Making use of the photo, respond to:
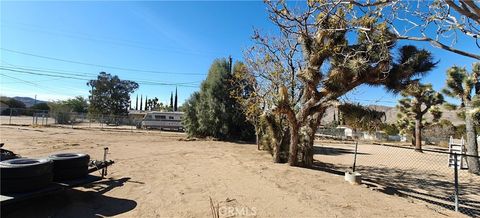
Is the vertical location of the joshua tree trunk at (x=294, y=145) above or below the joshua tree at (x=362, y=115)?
below

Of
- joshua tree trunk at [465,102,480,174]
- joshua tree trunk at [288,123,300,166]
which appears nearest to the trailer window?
joshua tree trunk at [288,123,300,166]

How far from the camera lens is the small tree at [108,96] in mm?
A: 59719

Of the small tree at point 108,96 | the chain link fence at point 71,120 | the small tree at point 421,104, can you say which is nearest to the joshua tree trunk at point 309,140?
the small tree at point 421,104

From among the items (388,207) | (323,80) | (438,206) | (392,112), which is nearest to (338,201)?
(388,207)

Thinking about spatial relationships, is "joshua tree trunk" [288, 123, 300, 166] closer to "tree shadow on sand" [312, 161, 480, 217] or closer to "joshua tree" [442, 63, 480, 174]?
"tree shadow on sand" [312, 161, 480, 217]

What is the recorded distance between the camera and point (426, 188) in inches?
359

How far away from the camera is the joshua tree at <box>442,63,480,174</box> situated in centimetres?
1373

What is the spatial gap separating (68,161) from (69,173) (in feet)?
0.70

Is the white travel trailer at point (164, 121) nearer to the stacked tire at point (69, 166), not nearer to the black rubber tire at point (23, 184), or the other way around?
the stacked tire at point (69, 166)

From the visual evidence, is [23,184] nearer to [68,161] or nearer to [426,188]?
[68,161]

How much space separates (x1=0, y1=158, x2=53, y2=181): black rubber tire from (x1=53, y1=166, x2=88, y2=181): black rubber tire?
23.4 inches

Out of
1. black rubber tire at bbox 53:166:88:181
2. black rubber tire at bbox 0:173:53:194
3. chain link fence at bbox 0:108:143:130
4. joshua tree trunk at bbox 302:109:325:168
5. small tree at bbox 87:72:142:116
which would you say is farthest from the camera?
small tree at bbox 87:72:142:116

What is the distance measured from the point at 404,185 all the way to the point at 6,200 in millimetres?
9684

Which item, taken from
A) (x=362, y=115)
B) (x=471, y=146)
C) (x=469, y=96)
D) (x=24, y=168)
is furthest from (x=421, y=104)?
(x=24, y=168)
